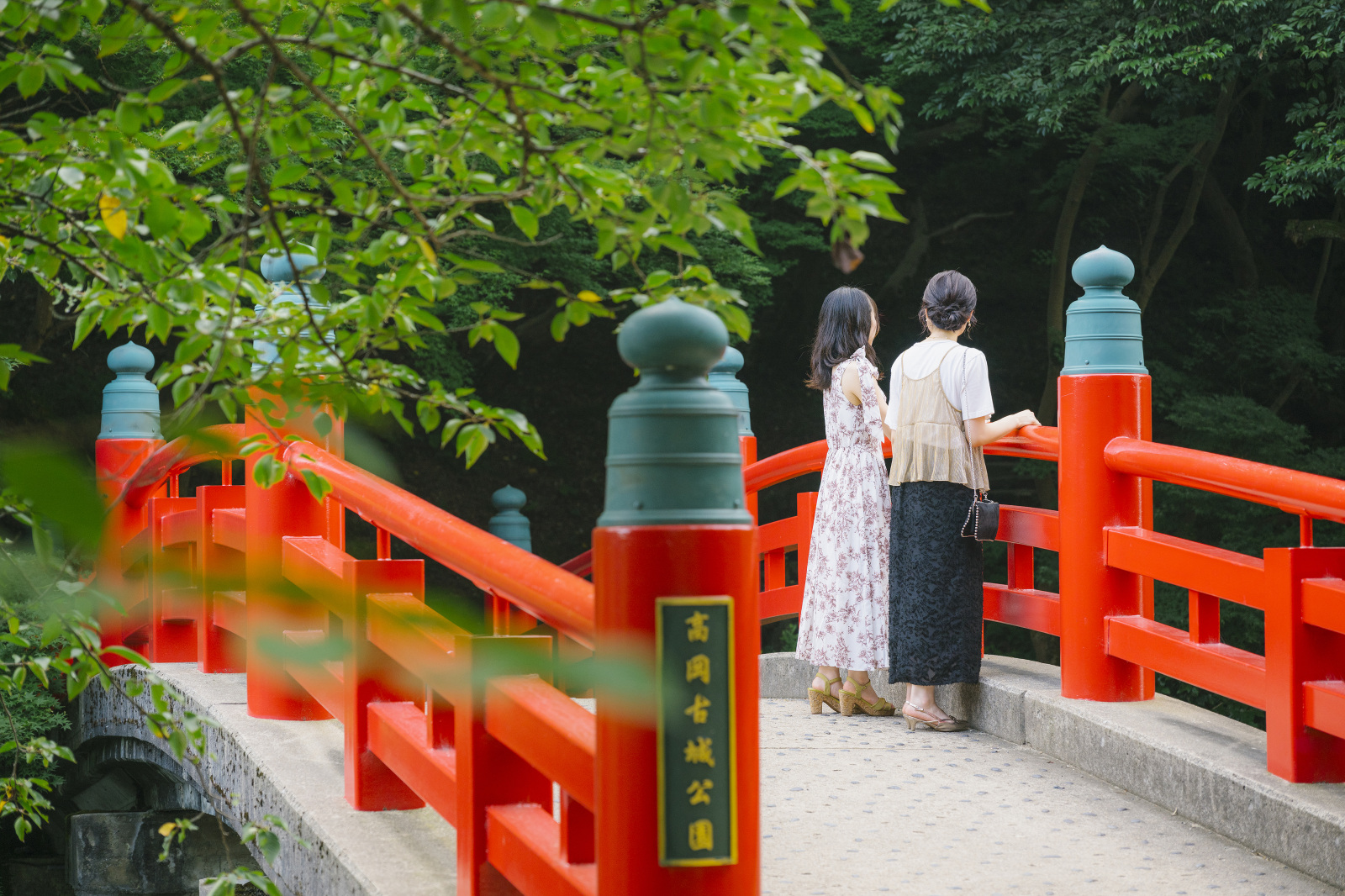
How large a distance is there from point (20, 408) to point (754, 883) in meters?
10.1

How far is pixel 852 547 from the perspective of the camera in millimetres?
4770

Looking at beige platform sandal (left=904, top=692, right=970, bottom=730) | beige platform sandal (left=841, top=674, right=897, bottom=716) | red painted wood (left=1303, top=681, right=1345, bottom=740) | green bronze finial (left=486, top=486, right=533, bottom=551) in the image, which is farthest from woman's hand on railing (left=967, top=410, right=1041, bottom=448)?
green bronze finial (left=486, top=486, right=533, bottom=551)

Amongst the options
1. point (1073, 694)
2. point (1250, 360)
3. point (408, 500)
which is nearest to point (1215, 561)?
point (1073, 694)

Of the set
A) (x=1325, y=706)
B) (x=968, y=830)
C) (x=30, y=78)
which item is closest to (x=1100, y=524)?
(x=1325, y=706)

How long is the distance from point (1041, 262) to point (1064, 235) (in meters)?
1.12

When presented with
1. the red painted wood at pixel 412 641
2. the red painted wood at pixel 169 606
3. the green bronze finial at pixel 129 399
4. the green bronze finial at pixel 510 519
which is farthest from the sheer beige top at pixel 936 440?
the green bronze finial at pixel 510 519

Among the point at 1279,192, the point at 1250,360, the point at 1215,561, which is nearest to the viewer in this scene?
the point at 1215,561

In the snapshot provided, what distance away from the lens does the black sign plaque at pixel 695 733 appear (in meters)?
1.76

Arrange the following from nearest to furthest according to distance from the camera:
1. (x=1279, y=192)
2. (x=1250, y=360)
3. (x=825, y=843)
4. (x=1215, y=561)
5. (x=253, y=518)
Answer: (x=825, y=843) < (x=1215, y=561) < (x=253, y=518) < (x=1279, y=192) < (x=1250, y=360)

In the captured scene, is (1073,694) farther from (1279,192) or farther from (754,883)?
(1279,192)

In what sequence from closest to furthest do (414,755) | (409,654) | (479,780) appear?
(479,780), (409,654), (414,755)

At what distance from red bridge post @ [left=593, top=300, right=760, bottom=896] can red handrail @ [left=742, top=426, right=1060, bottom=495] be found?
258cm

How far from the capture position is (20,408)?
33.7ft

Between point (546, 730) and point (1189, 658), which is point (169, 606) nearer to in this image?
point (546, 730)
